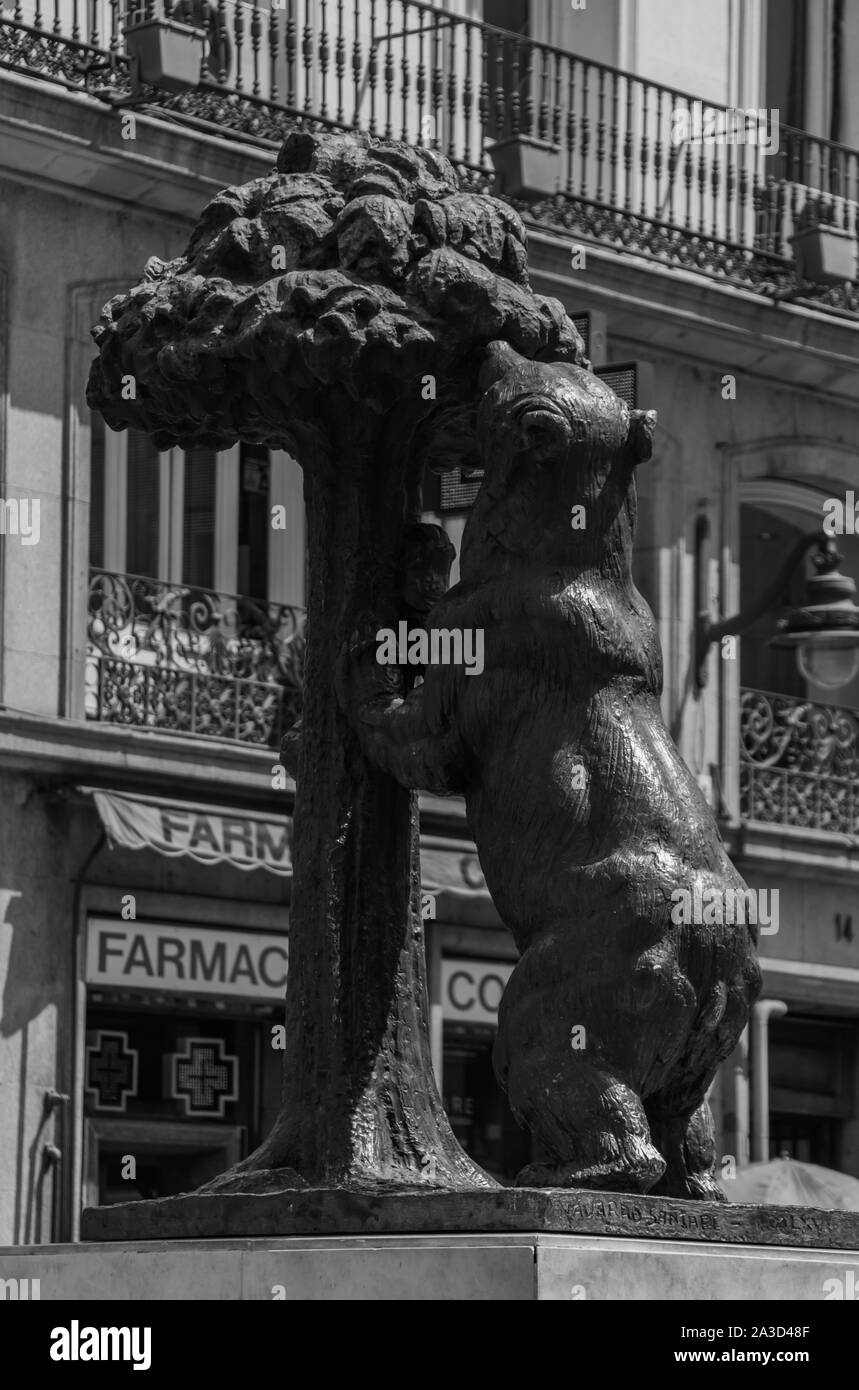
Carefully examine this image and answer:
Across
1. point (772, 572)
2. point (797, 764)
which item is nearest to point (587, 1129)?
point (797, 764)

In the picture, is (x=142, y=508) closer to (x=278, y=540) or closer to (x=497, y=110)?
(x=278, y=540)

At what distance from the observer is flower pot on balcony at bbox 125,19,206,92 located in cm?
1906

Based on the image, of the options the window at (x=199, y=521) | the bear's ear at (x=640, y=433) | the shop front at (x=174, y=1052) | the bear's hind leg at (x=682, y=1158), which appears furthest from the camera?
the window at (x=199, y=521)

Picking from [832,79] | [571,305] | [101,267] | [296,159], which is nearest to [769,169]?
[832,79]

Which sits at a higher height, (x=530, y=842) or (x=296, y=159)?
(x=296, y=159)

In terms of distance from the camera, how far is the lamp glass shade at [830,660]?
18297 millimetres

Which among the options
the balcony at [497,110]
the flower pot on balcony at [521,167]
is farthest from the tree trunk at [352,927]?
the flower pot on balcony at [521,167]

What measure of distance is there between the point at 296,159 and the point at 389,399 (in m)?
0.76

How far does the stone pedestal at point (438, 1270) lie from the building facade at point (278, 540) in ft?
30.4

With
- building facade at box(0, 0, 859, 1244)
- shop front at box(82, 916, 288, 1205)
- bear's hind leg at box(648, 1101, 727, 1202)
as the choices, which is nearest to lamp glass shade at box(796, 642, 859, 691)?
building facade at box(0, 0, 859, 1244)

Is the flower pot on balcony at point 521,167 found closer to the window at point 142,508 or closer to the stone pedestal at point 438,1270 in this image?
the window at point 142,508

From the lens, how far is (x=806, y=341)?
23406 mm

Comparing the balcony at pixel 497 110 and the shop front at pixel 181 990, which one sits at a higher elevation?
the balcony at pixel 497 110

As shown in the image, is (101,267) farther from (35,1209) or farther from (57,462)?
(35,1209)
